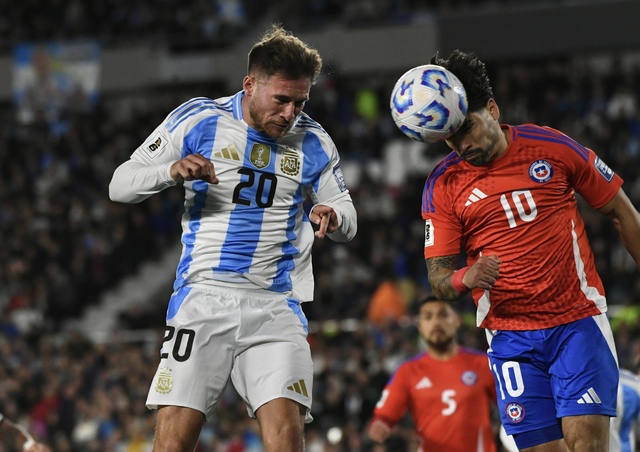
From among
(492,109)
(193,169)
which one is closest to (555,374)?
(492,109)

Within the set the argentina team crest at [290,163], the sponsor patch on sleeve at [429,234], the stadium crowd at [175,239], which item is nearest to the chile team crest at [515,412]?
the sponsor patch on sleeve at [429,234]

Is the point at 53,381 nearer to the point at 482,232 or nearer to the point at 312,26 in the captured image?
the point at 312,26

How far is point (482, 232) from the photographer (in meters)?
5.77

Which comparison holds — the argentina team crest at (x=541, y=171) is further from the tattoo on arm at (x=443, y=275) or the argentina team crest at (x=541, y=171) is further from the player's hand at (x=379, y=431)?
the player's hand at (x=379, y=431)

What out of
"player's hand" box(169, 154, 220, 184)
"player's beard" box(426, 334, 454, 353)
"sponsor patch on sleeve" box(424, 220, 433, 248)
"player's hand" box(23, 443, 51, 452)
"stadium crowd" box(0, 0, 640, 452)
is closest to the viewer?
"player's hand" box(169, 154, 220, 184)

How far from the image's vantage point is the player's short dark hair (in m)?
5.64

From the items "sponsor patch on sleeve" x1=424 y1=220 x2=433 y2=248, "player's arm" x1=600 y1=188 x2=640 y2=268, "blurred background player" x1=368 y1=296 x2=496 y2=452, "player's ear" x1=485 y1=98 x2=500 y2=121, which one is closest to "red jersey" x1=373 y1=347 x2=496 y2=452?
"blurred background player" x1=368 y1=296 x2=496 y2=452

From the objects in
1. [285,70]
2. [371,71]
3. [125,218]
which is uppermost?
[371,71]

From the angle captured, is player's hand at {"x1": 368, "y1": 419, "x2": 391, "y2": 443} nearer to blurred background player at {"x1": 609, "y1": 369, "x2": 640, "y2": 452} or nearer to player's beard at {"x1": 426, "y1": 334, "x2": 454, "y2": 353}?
player's beard at {"x1": 426, "y1": 334, "x2": 454, "y2": 353}

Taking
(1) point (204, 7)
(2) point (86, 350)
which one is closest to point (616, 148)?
(2) point (86, 350)

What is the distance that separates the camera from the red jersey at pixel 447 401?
25.7ft

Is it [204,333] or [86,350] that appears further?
[86,350]

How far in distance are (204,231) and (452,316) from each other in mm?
2892

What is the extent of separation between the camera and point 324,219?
17.5 ft
